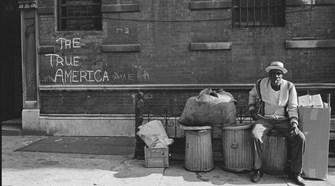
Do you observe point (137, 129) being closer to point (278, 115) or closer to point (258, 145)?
point (258, 145)

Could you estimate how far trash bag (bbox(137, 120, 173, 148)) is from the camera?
5.64 m

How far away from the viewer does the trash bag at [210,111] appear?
5453mm

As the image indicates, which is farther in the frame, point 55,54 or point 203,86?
point 55,54

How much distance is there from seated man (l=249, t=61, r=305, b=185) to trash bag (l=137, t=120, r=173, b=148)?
155 centimetres

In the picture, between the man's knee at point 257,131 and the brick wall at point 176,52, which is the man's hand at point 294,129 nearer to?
the man's knee at point 257,131

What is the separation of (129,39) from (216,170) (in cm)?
410

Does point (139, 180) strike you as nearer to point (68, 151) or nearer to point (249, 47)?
point (68, 151)

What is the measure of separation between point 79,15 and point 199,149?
5.08 metres

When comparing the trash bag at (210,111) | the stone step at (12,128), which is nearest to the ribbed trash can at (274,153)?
the trash bag at (210,111)

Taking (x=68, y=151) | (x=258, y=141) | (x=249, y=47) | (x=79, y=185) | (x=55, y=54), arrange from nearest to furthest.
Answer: (x=79, y=185)
(x=258, y=141)
(x=68, y=151)
(x=249, y=47)
(x=55, y=54)

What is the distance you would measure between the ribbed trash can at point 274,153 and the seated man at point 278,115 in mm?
113

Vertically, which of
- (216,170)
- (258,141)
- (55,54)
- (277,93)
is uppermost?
(55,54)

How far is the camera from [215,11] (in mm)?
7703

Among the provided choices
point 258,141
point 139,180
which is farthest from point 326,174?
point 139,180
